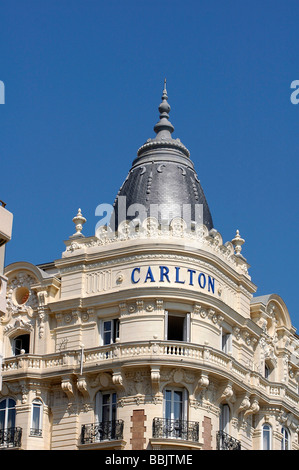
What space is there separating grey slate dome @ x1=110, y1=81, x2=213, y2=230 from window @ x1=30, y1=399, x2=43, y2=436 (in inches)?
383

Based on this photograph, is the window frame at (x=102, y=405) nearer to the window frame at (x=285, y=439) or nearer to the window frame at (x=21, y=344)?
the window frame at (x=21, y=344)

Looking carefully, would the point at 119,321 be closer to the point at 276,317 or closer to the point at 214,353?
the point at 214,353

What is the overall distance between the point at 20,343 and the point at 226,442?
11.7 m

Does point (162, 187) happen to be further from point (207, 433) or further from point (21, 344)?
point (207, 433)

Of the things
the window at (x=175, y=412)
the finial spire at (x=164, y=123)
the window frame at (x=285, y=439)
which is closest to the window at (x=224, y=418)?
the window at (x=175, y=412)

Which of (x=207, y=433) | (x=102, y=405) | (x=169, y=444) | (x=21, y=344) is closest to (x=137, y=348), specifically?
(x=102, y=405)

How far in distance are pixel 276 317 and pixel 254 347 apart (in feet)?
11.7

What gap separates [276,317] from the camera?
7325 centimetres

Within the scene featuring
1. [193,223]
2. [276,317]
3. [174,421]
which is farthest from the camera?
[276,317]

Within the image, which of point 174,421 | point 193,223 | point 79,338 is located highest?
point 193,223

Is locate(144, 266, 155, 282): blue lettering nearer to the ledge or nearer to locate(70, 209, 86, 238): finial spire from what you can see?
locate(70, 209, 86, 238): finial spire

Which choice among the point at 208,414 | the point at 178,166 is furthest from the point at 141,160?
the point at 208,414

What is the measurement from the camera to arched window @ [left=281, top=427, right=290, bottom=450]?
69938 millimetres

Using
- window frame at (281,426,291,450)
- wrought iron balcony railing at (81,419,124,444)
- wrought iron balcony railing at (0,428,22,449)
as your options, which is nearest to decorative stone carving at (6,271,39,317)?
wrought iron balcony railing at (0,428,22,449)
